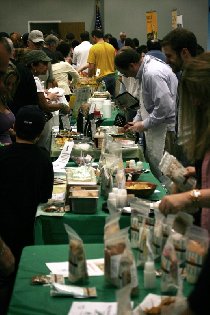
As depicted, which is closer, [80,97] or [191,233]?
[191,233]

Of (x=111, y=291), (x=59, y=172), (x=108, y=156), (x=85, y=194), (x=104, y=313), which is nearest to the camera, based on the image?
(x=104, y=313)

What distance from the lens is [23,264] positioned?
2.39m

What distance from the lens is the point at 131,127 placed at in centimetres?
516

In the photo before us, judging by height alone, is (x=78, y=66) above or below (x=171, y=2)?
below

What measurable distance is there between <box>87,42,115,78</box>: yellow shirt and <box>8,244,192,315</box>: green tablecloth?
752 centimetres

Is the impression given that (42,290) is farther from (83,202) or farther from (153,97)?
(153,97)

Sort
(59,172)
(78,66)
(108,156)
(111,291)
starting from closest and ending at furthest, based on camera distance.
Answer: (111,291) < (108,156) < (59,172) < (78,66)

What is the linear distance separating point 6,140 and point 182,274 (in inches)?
96.7

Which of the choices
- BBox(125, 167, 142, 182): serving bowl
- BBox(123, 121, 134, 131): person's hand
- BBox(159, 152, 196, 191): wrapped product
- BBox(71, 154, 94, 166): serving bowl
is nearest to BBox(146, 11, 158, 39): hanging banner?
BBox(123, 121, 134, 131): person's hand

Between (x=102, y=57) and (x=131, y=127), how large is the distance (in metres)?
4.89

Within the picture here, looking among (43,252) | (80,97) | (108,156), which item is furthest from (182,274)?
(80,97)

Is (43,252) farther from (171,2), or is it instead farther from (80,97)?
(171,2)

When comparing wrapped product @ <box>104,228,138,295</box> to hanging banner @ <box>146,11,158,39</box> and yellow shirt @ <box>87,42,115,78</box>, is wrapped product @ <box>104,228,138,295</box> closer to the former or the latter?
yellow shirt @ <box>87,42,115,78</box>

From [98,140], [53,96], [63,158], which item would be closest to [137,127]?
[98,140]
